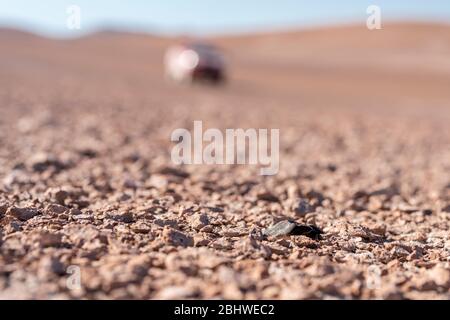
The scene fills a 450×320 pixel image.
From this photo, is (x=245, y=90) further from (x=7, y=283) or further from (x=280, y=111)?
(x=7, y=283)

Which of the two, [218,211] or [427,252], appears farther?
[218,211]

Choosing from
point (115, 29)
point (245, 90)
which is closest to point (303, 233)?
point (245, 90)

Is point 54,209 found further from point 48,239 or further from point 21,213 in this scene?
point 48,239

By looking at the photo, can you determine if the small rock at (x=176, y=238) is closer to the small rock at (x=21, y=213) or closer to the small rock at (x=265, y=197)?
the small rock at (x=21, y=213)

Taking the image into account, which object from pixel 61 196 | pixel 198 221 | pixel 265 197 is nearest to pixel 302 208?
pixel 265 197

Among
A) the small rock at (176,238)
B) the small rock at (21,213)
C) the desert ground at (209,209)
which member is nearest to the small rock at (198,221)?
the desert ground at (209,209)

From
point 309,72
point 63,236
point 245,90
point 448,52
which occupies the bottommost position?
point 63,236

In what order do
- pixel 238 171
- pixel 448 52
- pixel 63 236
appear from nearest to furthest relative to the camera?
pixel 63 236
pixel 238 171
pixel 448 52
